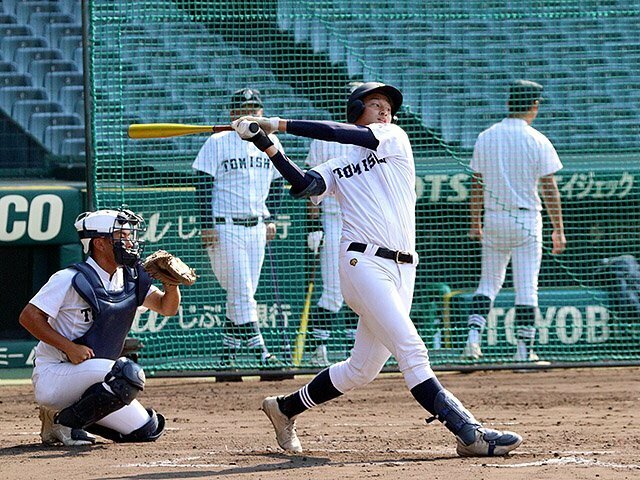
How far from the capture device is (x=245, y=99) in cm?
903

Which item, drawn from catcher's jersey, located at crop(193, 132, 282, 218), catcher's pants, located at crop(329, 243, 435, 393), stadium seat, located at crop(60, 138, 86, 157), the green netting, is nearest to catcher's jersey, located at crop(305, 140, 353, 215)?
catcher's jersey, located at crop(193, 132, 282, 218)

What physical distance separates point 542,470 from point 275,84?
5.03m

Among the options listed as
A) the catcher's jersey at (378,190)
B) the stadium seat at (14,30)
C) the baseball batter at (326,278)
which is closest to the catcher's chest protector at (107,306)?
the catcher's jersey at (378,190)

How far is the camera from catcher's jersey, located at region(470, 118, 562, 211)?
9398mm

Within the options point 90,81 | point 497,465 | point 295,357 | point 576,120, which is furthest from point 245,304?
point 497,465

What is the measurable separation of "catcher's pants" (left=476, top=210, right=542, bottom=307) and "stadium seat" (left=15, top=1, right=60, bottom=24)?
407cm

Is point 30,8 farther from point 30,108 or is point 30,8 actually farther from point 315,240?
point 315,240

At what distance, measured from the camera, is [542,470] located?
198 inches

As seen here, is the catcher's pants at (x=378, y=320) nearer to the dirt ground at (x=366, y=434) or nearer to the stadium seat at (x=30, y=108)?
the dirt ground at (x=366, y=434)

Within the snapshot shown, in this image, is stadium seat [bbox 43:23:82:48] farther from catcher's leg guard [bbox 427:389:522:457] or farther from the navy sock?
catcher's leg guard [bbox 427:389:522:457]

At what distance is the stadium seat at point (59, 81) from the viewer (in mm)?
10328

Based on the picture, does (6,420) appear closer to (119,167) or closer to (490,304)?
(119,167)

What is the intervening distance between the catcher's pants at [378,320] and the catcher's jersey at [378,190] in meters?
0.09

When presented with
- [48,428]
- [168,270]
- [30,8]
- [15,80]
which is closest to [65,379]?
[48,428]
